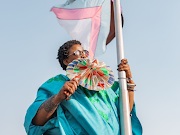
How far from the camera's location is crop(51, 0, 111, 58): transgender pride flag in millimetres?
5734

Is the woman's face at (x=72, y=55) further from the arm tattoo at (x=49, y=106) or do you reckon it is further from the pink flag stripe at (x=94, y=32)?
the pink flag stripe at (x=94, y=32)

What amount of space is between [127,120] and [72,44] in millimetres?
1672

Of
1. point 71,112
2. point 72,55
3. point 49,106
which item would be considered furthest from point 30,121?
point 72,55

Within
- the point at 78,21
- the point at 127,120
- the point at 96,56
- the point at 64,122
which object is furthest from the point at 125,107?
the point at 78,21

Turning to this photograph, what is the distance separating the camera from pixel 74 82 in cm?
320

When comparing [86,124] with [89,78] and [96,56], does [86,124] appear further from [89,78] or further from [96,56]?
[96,56]

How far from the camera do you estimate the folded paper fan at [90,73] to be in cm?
371

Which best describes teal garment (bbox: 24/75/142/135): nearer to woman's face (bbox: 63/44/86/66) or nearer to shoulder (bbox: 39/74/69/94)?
shoulder (bbox: 39/74/69/94)

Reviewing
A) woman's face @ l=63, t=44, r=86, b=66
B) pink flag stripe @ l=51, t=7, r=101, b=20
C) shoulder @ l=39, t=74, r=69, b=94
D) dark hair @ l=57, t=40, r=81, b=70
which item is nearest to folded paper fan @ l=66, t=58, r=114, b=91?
shoulder @ l=39, t=74, r=69, b=94

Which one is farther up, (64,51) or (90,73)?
(64,51)

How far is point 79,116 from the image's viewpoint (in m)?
3.37

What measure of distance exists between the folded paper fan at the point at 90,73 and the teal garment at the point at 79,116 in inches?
6.1

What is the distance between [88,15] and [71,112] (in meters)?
3.13

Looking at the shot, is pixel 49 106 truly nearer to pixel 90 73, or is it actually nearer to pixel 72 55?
pixel 90 73
